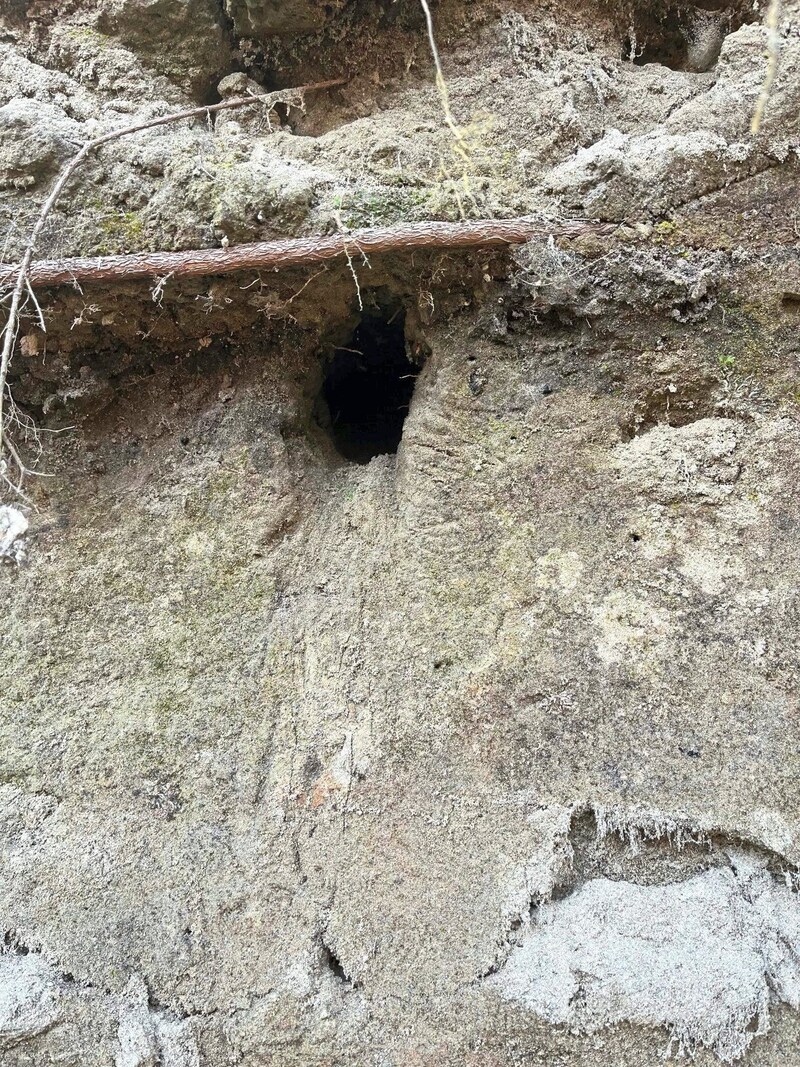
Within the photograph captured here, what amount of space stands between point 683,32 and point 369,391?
2015 millimetres

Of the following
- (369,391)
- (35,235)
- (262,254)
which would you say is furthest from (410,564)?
(35,235)

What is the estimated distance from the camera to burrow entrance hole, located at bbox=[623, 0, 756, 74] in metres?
2.78

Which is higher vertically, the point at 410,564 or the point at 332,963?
the point at 410,564

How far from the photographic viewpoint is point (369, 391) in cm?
350

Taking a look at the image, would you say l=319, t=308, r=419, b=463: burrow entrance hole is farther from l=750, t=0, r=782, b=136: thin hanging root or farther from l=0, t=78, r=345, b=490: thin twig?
l=750, t=0, r=782, b=136: thin hanging root

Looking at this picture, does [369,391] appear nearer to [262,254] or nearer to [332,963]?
A: [262,254]

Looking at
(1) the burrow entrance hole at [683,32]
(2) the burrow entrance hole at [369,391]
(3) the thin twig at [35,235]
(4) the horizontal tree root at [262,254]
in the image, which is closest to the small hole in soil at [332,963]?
(3) the thin twig at [35,235]

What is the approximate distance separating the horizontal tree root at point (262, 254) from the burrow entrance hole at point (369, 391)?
75cm

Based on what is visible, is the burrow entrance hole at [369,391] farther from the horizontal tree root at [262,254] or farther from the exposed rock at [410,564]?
the horizontal tree root at [262,254]

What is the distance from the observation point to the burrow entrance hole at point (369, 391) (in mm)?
3141

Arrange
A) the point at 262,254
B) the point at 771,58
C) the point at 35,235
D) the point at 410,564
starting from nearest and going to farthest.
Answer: the point at 771,58
the point at 35,235
the point at 262,254
the point at 410,564

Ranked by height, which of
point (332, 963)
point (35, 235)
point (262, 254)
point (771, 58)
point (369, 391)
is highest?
point (771, 58)

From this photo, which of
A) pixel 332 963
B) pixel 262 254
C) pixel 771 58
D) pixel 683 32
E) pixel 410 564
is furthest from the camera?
pixel 683 32

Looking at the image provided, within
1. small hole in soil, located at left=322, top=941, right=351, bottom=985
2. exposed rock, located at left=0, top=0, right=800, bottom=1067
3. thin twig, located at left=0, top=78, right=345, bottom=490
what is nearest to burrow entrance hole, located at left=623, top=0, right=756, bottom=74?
exposed rock, located at left=0, top=0, right=800, bottom=1067
